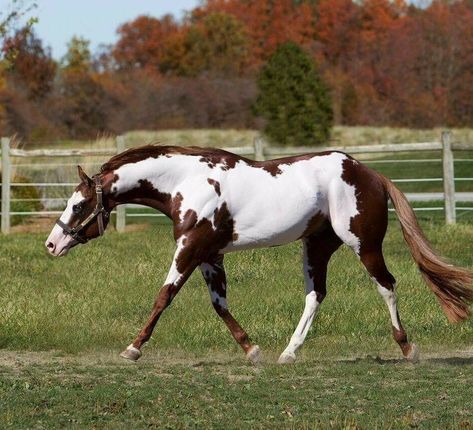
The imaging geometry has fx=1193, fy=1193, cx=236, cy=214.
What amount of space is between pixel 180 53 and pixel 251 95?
13.4 m

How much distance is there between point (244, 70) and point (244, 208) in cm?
6473

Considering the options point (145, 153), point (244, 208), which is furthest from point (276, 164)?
point (145, 153)

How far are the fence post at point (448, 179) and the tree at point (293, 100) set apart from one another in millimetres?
21374

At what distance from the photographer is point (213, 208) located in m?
9.20

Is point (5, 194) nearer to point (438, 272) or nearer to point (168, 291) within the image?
point (168, 291)

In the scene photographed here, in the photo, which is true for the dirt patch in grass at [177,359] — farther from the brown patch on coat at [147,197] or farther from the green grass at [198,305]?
the brown patch on coat at [147,197]

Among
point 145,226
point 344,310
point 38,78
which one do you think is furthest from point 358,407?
point 38,78

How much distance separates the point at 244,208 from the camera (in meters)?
9.32

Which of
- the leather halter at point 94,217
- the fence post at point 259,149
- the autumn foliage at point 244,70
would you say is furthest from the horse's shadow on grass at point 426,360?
the autumn foliage at point 244,70

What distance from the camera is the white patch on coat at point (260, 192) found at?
930cm

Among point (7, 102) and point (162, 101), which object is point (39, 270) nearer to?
point (7, 102)

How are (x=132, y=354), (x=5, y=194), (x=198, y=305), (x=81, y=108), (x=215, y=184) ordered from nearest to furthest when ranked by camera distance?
1. (x=132, y=354)
2. (x=215, y=184)
3. (x=198, y=305)
4. (x=5, y=194)
5. (x=81, y=108)

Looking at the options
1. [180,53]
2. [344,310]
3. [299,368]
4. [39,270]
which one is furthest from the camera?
[180,53]

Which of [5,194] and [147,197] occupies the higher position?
[147,197]
